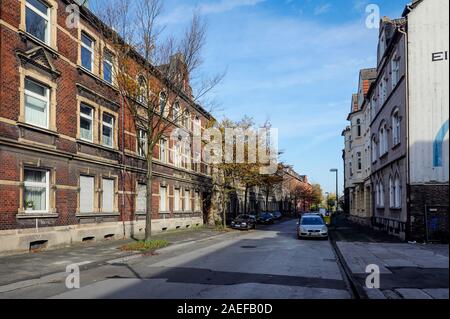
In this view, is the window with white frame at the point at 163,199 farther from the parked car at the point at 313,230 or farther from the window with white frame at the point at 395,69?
the window with white frame at the point at 395,69

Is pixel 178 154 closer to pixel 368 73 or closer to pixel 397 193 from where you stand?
pixel 397 193

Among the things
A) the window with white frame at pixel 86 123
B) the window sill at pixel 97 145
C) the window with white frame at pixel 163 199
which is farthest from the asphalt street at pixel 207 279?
the window with white frame at pixel 163 199

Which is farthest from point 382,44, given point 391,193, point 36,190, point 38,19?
point 36,190

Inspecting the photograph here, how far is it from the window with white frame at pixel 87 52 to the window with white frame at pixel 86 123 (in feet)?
6.69

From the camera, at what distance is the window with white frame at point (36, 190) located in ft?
52.8

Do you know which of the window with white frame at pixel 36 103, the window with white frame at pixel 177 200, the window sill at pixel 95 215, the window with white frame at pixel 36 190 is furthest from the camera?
the window with white frame at pixel 177 200

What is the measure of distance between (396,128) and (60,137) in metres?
17.9

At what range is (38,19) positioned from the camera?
17.2m

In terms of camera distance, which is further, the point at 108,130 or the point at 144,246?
the point at 108,130

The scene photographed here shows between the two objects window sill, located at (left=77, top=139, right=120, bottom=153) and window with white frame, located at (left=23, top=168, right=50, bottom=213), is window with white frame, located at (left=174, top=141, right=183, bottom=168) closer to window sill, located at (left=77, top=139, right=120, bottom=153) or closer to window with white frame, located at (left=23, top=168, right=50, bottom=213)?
window sill, located at (left=77, top=139, right=120, bottom=153)

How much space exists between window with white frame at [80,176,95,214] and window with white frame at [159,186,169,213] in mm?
9083
